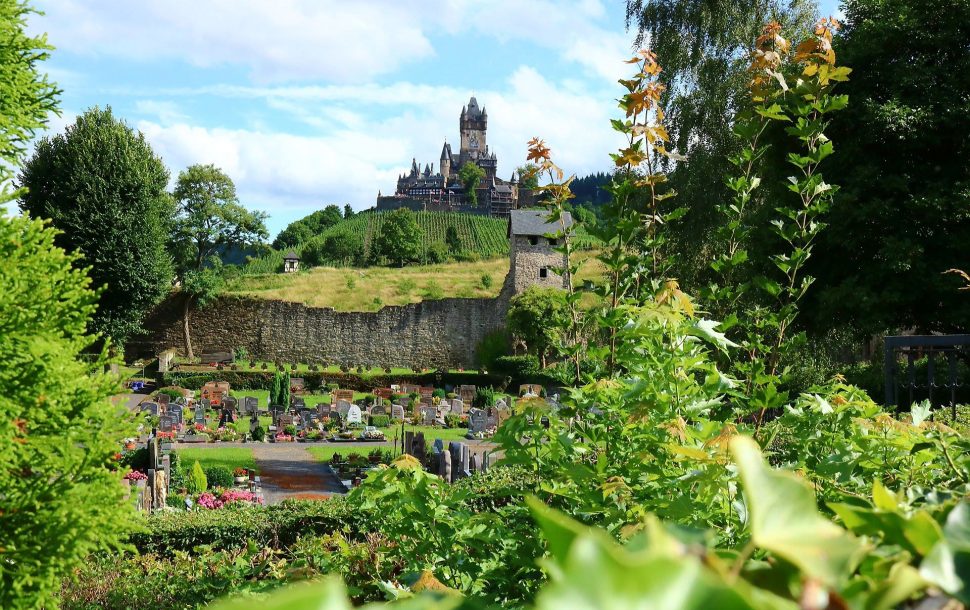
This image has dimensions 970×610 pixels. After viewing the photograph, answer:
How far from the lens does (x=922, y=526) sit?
29.6 inches

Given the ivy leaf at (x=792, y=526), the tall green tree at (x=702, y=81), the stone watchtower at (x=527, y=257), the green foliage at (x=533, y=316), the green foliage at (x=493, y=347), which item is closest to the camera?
the ivy leaf at (x=792, y=526)

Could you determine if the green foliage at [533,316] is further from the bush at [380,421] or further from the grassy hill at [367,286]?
the grassy hill at [367,286]

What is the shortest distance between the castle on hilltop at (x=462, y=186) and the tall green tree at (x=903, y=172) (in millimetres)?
61792

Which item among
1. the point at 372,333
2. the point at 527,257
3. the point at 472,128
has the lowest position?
the point at 372,333

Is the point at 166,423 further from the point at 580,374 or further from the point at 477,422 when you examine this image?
the point at 580,374

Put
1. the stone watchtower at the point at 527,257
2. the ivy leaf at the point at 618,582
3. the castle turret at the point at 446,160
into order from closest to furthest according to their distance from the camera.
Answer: the ivy leaf at the point at 618,582, the stone watchtower at the point at 527,257, the castle turret at the point at 446,160

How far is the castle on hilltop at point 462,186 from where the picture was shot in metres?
88.3

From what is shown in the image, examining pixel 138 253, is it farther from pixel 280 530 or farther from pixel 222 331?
pixel 280 530

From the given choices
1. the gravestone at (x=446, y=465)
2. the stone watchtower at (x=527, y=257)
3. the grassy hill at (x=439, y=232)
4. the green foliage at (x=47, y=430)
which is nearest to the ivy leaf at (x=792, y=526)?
the green foliage at (x=47, y=430)

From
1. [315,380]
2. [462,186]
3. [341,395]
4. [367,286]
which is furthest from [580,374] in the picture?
[462,186]

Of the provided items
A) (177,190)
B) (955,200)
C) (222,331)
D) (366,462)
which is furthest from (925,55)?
(177,190)

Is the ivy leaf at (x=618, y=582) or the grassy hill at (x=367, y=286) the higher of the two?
the grassy hill at (x=367, y=286)

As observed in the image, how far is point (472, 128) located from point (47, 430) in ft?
370

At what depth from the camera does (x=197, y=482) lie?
11.4 meters
